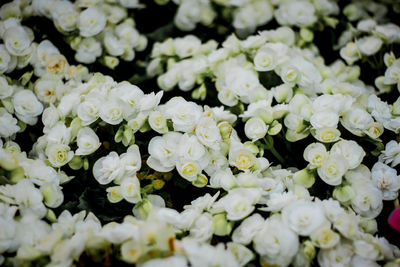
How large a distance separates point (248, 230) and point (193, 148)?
0.25 meters

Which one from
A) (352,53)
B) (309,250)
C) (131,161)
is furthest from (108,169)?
(352,53)

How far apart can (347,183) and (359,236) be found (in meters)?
0.16

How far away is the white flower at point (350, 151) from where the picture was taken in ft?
3.36

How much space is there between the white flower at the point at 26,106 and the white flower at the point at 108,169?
339mm

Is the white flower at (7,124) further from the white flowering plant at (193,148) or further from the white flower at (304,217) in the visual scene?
the white flower at (304,217)

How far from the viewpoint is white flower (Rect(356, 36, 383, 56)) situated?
1414 mm

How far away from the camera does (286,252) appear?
2.81ft

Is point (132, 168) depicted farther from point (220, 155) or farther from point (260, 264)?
point (260, 264)

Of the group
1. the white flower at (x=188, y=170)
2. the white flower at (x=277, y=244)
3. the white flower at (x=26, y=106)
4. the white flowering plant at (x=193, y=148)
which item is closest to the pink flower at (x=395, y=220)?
the white flowering plant at (x=193, y=148)

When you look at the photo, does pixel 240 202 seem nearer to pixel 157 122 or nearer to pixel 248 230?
pixel 248 230

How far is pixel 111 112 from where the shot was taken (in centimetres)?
106

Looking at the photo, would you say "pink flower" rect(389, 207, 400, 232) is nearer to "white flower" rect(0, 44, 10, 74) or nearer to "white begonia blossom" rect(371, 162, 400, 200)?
"white begonia blossom" rect(371, 162, 400, 200)

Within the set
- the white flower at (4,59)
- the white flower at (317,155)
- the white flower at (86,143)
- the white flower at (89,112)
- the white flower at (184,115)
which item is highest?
the white flower at (4,59)

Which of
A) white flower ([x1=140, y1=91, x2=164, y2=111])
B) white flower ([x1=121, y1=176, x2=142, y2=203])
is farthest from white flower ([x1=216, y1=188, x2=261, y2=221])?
white flower ([x1=140, y1=91, x2=164, y2=111])
